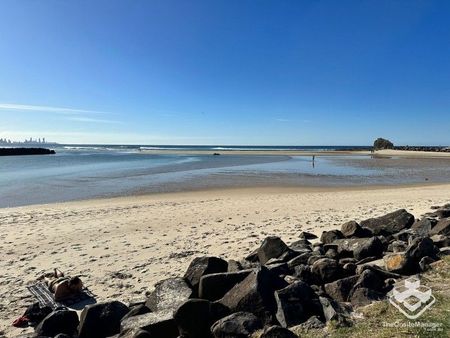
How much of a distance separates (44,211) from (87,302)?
1033 centimetres

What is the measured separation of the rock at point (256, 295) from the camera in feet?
15.7

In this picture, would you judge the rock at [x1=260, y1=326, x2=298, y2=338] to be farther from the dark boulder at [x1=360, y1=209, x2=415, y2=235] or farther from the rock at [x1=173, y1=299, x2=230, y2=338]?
the dark boulder at [x1=360, y1=209, x2=415, y2=235]

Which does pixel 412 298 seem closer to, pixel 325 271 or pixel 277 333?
pixel 325 271

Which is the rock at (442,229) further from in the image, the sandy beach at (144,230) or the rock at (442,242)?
the sandy beach at (144,230)

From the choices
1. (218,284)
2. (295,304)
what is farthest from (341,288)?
(218,284)

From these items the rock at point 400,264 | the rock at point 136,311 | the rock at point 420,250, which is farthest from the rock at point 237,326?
the rock at point 420,250

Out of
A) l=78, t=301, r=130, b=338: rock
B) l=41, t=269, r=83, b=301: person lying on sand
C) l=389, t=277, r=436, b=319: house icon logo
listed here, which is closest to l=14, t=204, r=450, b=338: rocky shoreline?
l=78, t=301, r=130, b=338: rock

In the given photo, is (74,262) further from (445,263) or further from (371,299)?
(445,263)

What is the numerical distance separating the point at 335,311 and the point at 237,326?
1259mm

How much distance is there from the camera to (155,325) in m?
4.54

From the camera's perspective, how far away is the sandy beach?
748cm

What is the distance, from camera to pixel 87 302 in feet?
20.9

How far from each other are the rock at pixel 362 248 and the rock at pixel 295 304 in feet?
7.91

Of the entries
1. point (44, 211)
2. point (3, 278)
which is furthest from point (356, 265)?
point (44, 211)
